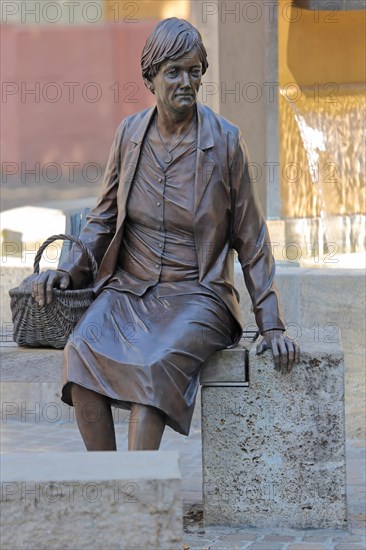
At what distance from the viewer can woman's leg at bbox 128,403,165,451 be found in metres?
4.59

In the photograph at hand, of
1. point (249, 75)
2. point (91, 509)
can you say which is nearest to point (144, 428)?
point (91, 509)

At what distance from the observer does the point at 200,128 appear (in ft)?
16.5

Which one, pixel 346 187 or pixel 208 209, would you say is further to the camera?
pixel 346 187

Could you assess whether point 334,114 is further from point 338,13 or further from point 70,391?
point 70,391

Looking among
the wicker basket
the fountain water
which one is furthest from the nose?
the fountain water

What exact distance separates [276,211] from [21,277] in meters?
1.95

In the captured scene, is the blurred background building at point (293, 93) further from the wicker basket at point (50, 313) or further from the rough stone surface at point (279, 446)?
the rough stone surface at point (279, 446)

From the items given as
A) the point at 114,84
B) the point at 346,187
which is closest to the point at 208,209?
the point at 346,187

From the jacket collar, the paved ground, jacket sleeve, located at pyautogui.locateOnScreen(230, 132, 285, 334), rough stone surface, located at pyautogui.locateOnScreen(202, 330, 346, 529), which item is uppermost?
the jacket collar

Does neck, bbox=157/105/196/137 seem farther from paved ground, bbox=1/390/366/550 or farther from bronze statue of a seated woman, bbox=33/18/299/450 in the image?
paved ground, bbox=1/390/366/550

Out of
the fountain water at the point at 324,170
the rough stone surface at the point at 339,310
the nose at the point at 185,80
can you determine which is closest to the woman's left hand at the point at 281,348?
the nose at the point at 185,80

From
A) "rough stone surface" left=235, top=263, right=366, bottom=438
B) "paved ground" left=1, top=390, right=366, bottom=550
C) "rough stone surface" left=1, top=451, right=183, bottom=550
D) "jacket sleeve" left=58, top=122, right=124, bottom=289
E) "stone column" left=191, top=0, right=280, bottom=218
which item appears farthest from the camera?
"stone column" left=191, top=0, right=280, bottom=218

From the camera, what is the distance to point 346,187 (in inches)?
368

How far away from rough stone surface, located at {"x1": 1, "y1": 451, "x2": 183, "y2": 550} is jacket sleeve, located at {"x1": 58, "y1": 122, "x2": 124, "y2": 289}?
2.14 meters
